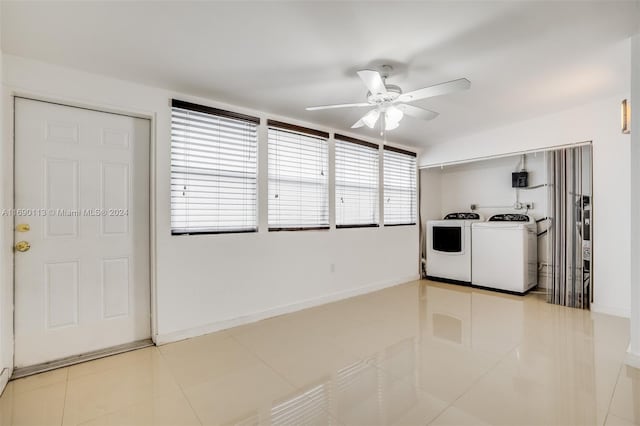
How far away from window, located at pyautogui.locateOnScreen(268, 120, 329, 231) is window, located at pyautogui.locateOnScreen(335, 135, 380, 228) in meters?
0.26

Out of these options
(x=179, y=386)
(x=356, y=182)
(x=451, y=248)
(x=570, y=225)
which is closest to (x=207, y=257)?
(x=179, y=386)

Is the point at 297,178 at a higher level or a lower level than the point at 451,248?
higher

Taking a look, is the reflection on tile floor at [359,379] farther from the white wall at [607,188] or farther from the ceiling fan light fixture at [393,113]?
the ceiling fan light fixture at [393,113]

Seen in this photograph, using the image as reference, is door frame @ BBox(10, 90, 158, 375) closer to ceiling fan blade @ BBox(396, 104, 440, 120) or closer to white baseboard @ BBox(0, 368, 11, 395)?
white baseboard @ BBox(0, 368, 11, 395)

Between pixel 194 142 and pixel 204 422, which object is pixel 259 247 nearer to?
pixel 194 142

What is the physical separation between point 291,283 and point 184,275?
1.29m

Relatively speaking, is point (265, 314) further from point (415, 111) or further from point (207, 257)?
point (415, 111)

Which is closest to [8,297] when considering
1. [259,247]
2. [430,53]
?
[259,247]

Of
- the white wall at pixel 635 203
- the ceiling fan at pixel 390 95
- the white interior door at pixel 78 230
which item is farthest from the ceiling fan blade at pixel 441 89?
the white interior door at pixel 78 230

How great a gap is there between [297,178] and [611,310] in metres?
4.10

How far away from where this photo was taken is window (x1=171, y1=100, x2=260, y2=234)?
9.86ft

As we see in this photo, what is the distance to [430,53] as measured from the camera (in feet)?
7.96

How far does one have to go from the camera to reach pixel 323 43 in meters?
2.26

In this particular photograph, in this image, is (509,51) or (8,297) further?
(509,51)
